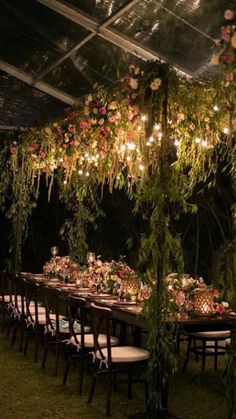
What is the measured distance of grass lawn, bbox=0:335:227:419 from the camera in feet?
16.0

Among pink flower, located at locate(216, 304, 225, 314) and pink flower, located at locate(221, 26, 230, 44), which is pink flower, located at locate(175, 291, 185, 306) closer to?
pink flower, located at locate(216, 304, 225, 314)

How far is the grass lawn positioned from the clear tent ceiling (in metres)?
2.89

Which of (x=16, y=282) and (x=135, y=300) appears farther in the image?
(x=16, y=282)

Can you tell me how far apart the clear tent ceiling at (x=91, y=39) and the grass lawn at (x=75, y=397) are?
289cm

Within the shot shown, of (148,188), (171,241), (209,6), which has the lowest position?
(171,241)

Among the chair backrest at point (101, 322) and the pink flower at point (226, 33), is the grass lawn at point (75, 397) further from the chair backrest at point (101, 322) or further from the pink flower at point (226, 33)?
the pink flower at point (226, 33)

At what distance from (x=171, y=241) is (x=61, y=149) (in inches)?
138

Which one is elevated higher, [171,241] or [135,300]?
[171,241]

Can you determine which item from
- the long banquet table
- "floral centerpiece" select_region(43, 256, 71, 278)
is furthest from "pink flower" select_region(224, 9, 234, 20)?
"floral centerpiece" select_region(43, 256, 71, 278)

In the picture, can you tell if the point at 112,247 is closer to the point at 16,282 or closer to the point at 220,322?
the point at 16,282

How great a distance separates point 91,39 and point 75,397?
3.95 m

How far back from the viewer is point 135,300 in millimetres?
6137

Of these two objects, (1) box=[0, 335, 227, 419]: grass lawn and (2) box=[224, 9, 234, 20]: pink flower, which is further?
(1) box=[0, 335, 227, 419]: grass lawn

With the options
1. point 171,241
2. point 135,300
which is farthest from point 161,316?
point 135,300
